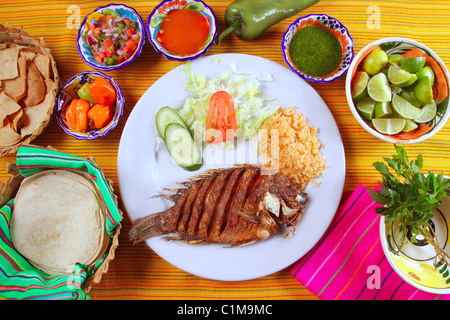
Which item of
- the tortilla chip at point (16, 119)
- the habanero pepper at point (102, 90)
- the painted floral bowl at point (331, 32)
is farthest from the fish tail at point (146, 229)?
the painted floral bowl at point (331, 32)

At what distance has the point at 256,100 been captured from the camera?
9.16 feet

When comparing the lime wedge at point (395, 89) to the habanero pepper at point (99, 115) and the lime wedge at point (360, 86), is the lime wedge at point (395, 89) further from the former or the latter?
the habanero pepper at point (99, 115)

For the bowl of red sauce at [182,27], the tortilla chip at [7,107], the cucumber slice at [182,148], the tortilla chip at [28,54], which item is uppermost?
the bowl of red sauce at [182,27]

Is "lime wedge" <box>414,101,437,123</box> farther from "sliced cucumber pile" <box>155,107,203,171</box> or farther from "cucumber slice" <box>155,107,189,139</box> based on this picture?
"cucumber slice" <box>155,107,189,139</box>

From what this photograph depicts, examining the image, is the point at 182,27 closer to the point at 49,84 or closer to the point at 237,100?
the point at 237,100

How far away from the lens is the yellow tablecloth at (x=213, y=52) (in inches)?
106

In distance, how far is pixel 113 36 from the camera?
2814 mm

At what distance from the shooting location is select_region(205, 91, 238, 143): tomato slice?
2.75 meters

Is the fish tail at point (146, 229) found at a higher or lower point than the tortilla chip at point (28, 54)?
lower

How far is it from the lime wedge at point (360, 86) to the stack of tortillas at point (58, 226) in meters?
2.19

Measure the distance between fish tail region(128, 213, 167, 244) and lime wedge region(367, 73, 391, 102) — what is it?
195cm

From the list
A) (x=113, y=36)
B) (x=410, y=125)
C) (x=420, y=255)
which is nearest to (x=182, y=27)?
(x=113, y=36)

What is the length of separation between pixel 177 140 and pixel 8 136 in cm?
141

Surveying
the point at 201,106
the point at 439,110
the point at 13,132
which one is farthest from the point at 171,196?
the point at 439,110
